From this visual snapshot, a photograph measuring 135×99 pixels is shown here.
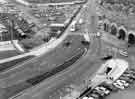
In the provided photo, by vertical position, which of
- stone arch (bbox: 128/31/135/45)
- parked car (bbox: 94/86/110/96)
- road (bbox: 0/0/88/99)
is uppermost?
stone arch (bbox: 128/31/135/45)

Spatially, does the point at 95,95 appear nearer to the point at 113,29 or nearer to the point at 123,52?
the point at 123,52

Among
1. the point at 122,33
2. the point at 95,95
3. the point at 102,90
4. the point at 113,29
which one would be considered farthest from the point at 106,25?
the point at 95,95

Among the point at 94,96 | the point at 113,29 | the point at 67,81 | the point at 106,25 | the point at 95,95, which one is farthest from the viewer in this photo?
the point at 106,25

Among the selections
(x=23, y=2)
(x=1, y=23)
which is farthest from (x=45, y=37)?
(x=23, y=2)

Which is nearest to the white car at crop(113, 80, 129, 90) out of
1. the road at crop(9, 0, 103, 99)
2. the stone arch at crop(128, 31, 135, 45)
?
the road at crop(9, 0, 103, 99)

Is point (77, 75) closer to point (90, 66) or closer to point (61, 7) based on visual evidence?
point (90, 66)

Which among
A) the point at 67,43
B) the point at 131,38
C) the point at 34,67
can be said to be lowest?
the point at 34,67

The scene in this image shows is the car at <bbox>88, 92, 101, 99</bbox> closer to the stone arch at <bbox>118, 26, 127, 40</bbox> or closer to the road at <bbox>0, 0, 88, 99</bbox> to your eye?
the road at <bbox>0, 0, 88, 99</bbox>

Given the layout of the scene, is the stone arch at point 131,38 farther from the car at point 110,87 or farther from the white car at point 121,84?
the car at point 110,87
